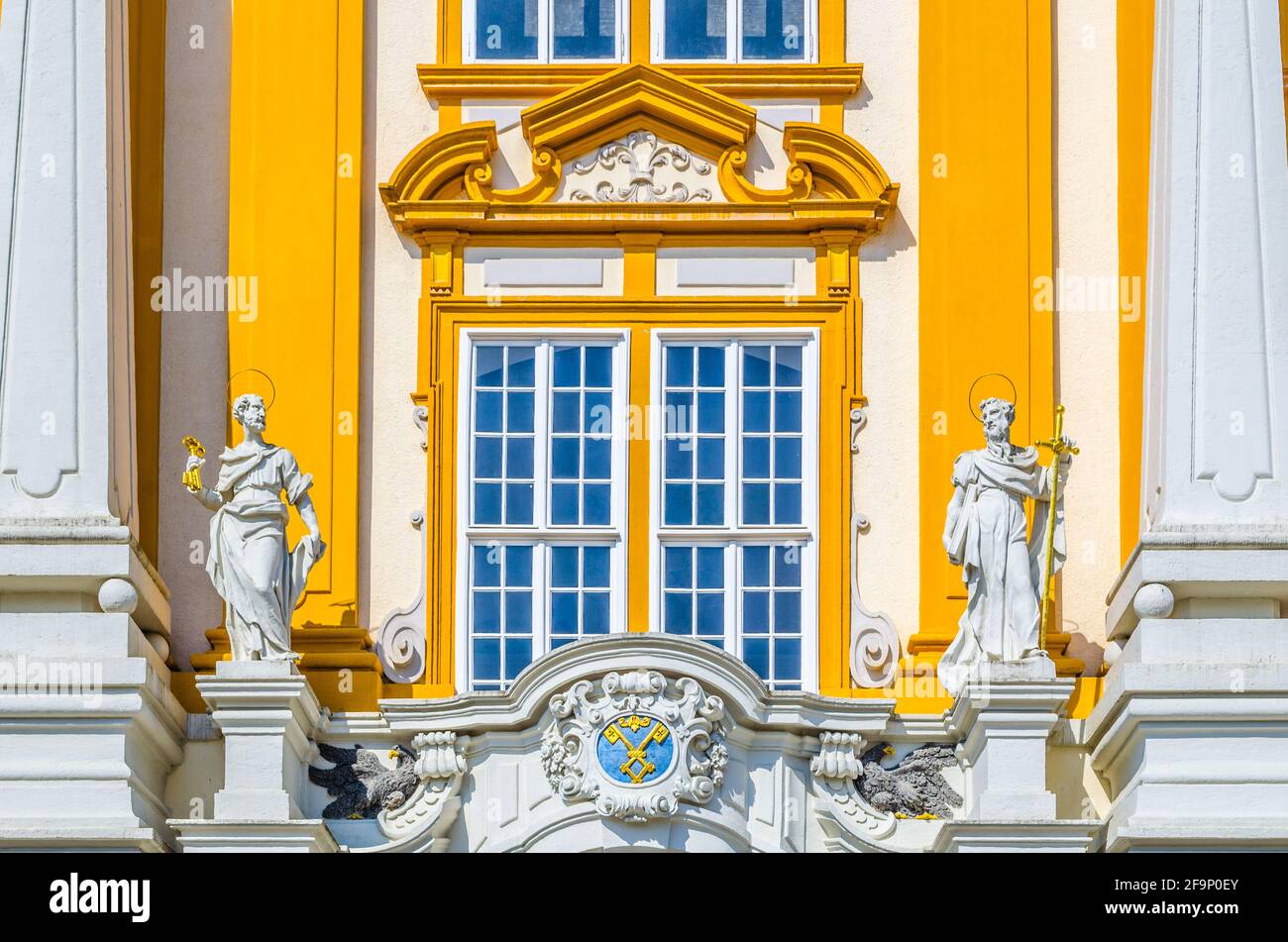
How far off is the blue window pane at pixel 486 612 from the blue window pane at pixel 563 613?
0.31 metres

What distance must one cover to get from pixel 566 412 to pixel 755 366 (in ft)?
3.77

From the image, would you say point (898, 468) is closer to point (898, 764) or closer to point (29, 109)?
point (898, 764)

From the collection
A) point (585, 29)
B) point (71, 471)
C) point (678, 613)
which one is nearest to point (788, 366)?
point (678, 613)

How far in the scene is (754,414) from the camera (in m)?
24.0

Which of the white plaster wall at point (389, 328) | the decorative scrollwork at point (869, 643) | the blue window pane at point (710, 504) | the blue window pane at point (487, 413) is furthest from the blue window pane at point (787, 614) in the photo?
the white plaster wall at point (389, 328)

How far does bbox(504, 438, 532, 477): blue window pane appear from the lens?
2395 cm

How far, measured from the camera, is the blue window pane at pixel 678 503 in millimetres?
23906

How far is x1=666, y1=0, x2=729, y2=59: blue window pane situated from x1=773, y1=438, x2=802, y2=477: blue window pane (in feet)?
8.13

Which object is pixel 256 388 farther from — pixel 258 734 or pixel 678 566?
pixel 678 566

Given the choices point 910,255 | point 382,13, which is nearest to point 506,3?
point 382,13

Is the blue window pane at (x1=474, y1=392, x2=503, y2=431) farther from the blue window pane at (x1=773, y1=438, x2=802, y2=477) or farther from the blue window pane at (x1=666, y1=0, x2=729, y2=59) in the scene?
the blue window pane at (x1=666, y1=0, x2=729, y2=59)

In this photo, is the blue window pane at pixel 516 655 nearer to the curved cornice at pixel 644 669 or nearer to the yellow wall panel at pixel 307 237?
the curved cornice at pixel 644 669

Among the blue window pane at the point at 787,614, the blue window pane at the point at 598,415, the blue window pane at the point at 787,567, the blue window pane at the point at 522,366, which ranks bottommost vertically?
the blue window pane at the point at 787,614

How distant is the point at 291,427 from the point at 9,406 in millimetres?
1946
